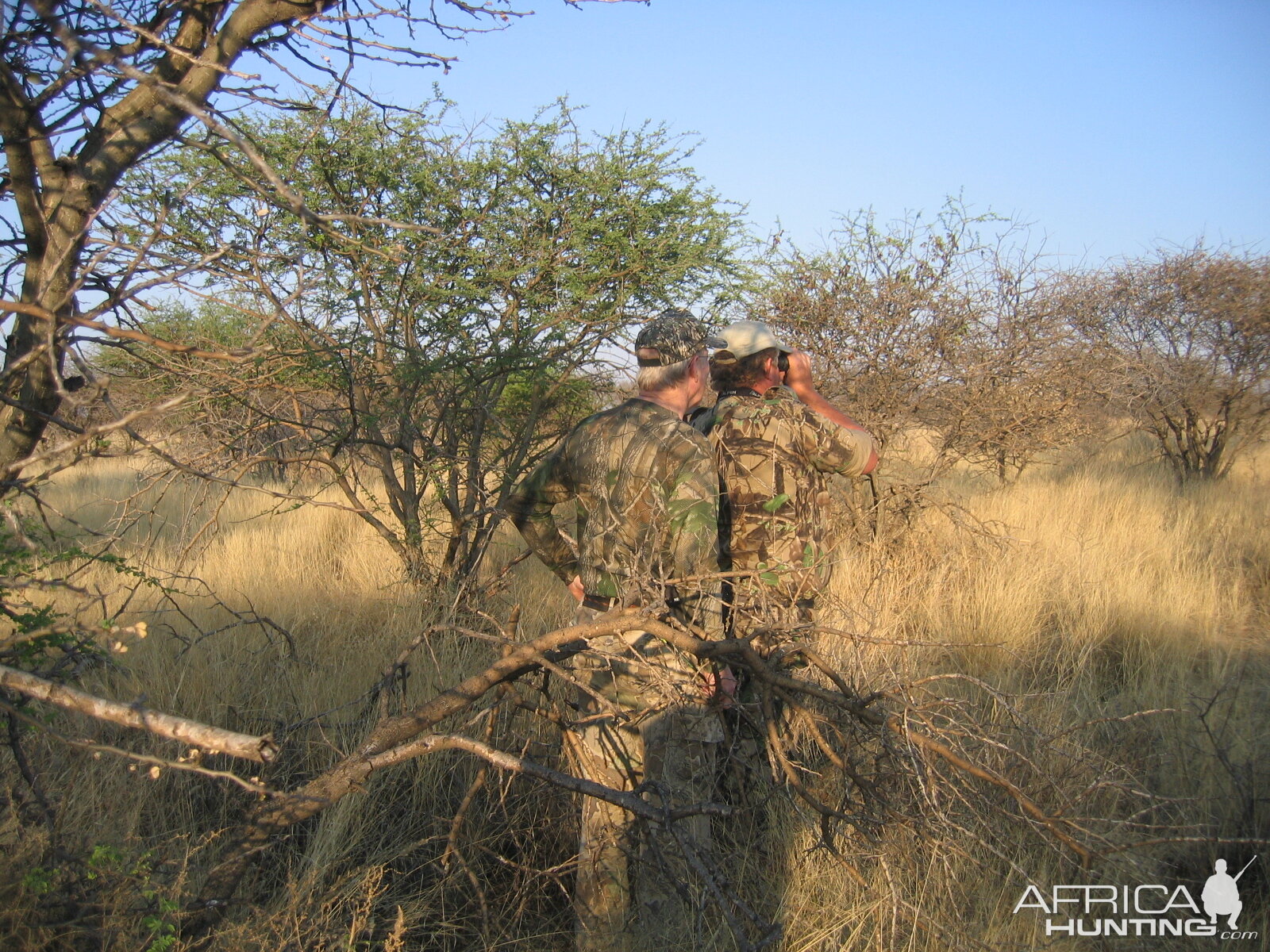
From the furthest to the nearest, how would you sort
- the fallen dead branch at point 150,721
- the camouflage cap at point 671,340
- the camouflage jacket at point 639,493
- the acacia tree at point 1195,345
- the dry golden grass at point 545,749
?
the acacia tree at point 1195,345 → the camouflage cap at point 671,340 → the camouflage jacket at point 639,493 → the dry golden grass at point 545,749 → the fallen dead branch at point 150,721

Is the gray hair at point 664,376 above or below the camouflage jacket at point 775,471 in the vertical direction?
above

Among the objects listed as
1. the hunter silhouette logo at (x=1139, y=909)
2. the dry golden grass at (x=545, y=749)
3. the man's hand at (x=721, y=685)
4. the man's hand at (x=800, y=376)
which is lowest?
the hunter silhouette logo at (x=1139, y=909)

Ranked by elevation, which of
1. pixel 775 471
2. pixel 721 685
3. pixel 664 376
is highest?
pixel 664 376

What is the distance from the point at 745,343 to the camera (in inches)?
143

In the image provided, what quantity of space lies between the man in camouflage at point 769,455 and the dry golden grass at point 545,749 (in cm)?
63

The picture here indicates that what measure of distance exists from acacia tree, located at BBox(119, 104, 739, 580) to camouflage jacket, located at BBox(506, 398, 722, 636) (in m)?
1.57

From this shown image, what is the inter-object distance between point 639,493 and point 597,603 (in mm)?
559

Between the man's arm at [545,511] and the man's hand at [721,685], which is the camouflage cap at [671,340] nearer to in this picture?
the man's arm at [545,511]

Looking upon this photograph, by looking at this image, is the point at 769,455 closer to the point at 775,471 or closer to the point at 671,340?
the point at 775,471

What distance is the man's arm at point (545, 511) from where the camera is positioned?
10.1 ft

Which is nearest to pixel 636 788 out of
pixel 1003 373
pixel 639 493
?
pixel 639 493

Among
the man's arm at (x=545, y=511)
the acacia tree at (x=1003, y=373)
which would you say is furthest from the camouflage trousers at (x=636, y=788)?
the acacia tree at (x=1003, y=373)

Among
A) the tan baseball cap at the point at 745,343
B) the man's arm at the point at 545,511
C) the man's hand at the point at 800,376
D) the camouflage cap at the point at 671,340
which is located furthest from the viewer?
the man's hand at the point at 800,376

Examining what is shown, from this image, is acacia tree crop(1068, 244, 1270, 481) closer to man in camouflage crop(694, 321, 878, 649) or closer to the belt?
man in camouflage crop(694, 321, 878, 649)
